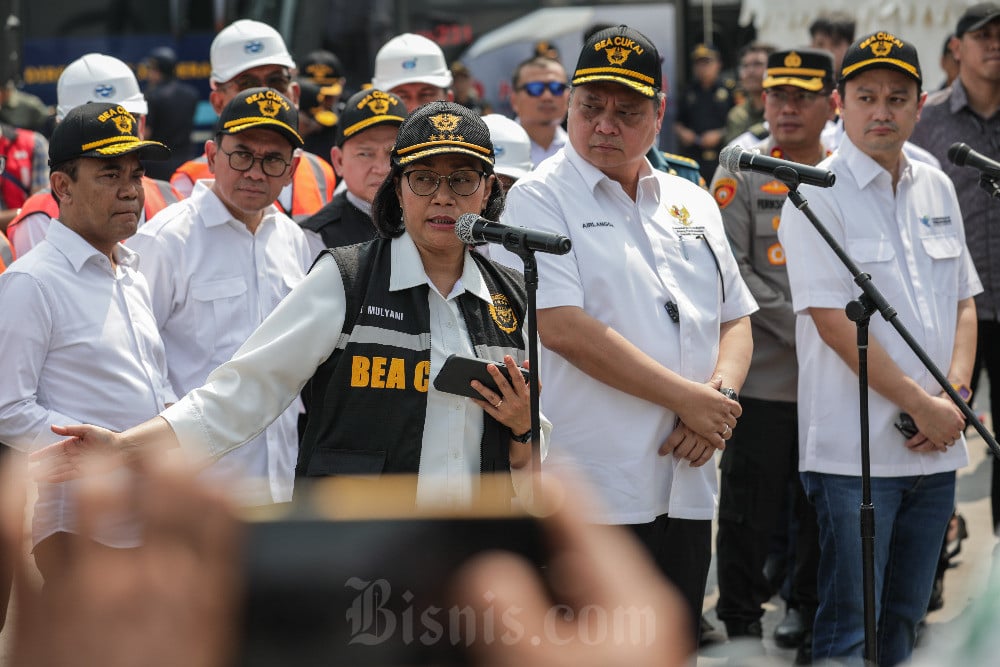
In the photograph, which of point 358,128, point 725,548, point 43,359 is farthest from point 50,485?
point 725,548

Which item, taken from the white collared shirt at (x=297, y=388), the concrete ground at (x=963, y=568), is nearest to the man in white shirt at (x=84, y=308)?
the white collared shirt at (x=297, y=388)

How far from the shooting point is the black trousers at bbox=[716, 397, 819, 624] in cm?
548

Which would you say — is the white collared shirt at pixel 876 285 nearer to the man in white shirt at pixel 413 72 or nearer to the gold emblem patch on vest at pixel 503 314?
the gold emblem patch on vest at pixel 503 314

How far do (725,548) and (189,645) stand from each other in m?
4.28

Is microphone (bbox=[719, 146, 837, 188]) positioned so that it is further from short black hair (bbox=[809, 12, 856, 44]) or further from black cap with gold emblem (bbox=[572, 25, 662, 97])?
short black hair (bbox=[809, 12, 856, 44])

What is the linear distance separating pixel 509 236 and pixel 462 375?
35cm

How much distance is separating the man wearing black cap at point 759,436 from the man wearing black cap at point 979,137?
106 cm

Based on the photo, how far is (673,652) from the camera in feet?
5.07

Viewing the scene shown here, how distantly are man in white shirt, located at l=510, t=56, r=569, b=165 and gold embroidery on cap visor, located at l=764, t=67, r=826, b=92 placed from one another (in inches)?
62.2

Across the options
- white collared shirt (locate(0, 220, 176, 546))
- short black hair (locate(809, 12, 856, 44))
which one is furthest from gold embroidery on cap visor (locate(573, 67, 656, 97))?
short black hair (locate(809, 12, 856, 44))

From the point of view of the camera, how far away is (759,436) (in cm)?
550

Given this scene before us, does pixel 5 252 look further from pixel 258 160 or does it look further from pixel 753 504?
pixel 753 504

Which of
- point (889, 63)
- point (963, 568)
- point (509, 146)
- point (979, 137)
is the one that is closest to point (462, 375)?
point (889, 63)

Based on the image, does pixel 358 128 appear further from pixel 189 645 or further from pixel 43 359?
pixel 189 645
